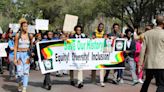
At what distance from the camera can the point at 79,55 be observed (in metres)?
12.3

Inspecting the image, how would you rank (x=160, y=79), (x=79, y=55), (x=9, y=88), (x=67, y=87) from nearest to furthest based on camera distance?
(x=160, y=79) → (x=9, y=88) → (x=67, y=87) → (x=79, y=55)

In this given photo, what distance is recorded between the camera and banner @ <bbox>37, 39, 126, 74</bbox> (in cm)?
1186

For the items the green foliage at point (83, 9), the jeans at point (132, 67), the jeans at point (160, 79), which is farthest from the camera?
the green foliage at point (83, 9)

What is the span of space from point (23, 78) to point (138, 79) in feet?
13.9

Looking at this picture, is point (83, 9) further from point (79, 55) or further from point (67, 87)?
point (67, 87)

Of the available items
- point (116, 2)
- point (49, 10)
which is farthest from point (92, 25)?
point (116, 2)

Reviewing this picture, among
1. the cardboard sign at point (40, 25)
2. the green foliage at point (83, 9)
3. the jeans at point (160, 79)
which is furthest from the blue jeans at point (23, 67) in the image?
the green foliage at point (83, 9)

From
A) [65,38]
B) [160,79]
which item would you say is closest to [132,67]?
[65,38]

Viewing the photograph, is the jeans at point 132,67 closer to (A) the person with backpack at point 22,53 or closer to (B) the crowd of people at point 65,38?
(B) the crowd of people at point 65,38

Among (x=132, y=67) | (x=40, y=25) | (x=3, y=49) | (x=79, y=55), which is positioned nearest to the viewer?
(x=79, y=55)

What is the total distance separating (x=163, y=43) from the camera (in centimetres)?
874

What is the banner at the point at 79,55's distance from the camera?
11.9 metres

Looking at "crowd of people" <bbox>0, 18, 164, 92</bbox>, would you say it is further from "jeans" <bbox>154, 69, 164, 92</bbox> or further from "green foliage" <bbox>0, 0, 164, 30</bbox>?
"green foliage" <bbox>0, 0, 164, 30</bbox>

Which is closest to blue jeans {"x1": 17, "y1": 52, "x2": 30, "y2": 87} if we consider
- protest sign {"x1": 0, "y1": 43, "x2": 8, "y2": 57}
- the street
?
the street
